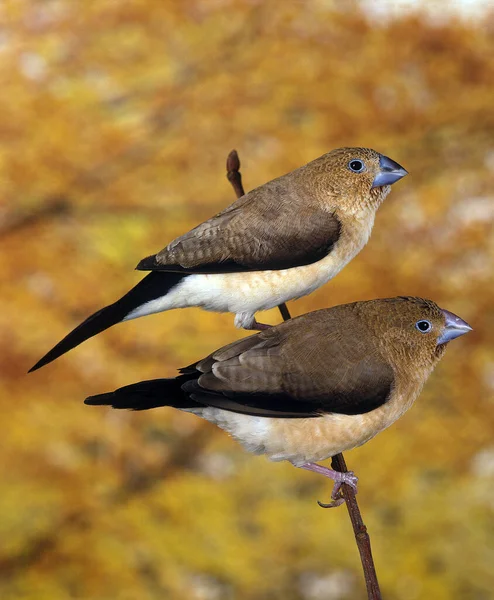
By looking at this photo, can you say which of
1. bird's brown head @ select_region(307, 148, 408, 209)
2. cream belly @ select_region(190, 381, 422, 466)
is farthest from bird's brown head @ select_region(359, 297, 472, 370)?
bird's brown head @ select_region(307, 148, 408, 209)

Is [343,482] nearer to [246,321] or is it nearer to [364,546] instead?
[364,546]

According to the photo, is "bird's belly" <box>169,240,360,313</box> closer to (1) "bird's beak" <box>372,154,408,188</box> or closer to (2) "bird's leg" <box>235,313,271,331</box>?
(2) "bird's leg" <box>235,313,271,331</box>

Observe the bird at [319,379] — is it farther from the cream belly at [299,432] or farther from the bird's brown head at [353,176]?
the bird's brown head at [353,176]

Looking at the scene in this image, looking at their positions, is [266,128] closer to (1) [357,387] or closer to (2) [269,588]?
(2) [269,588]

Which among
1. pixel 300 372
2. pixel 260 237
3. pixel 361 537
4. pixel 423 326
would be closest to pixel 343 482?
pixel 361 537

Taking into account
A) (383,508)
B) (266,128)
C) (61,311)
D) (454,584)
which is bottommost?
(454,584)

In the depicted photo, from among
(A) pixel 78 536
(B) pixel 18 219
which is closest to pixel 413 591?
(A) pixel 78 536

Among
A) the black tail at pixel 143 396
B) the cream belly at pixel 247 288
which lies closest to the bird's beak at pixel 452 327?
the cream belly at pixel 247 288
